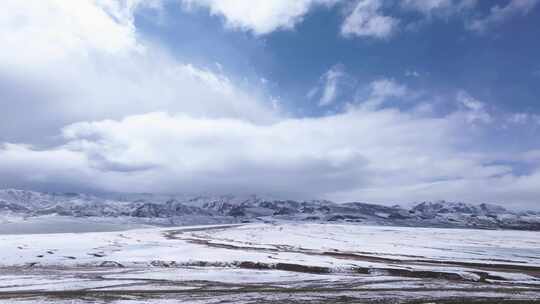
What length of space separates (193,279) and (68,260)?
31918 millimetres

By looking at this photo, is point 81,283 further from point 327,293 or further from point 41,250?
point 41,250

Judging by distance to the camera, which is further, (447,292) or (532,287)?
(532,287)

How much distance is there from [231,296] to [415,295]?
1447cm

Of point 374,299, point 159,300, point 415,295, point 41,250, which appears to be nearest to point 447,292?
point 415,295

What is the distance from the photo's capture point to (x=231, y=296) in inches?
1389

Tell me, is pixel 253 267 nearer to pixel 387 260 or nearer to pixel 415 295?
pixel 387 260

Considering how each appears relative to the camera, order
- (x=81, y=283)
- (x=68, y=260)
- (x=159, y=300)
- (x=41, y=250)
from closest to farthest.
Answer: (x=159, y=300), (x=81, y=283), (x=68, y=260), (x=41, y=250)

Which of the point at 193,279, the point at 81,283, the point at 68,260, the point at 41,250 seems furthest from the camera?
the point at 41,250

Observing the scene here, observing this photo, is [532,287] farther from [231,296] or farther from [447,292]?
[231,296]

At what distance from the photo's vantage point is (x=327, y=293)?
37.3 m

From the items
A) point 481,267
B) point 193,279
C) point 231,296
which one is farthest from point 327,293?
point 481,267

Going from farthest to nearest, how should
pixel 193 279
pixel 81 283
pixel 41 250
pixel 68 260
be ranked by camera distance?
pixel 41 250
pixel 68 260
pixel 193 279
pixel 81 283

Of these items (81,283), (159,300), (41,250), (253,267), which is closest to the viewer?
(159,300)

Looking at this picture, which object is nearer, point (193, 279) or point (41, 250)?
point (193, 279)
